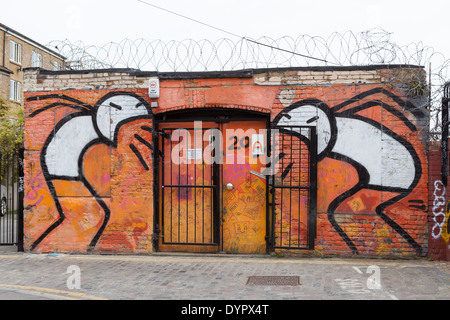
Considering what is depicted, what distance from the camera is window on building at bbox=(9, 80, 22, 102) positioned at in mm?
25441

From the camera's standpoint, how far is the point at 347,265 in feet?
22.4

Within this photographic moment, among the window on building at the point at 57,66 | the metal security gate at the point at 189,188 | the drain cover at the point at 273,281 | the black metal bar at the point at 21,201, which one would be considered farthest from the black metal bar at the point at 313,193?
the black metal bar at the point at 21,201

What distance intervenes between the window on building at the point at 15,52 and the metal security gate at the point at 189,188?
877 inches

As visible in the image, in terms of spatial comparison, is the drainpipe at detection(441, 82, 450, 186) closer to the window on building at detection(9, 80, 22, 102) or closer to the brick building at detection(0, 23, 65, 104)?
the brick building at detection(0, 23, 65, 104)

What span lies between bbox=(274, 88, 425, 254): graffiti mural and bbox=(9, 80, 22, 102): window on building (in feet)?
76.4

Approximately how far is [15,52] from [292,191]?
24783 millimetres

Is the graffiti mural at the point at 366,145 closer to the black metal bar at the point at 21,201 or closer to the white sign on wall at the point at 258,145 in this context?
the white sign on wall at the point at 258,145

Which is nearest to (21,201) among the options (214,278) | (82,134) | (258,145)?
(82,134)

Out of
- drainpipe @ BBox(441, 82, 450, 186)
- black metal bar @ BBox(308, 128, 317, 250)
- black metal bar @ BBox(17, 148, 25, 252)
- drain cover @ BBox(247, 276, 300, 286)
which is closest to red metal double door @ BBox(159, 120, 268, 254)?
black metal bar @ BBox(308, 128, 317, 250)

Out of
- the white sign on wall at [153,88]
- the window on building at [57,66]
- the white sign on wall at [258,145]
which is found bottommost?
the white sign on wall at [258,145]

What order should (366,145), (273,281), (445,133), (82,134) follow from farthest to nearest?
(82,134), (366,145), (445,133), (273,281)

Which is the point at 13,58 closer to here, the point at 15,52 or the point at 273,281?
the point at 15,52

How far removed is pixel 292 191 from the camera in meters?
7.50

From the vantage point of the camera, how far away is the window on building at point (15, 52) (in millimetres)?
25458
